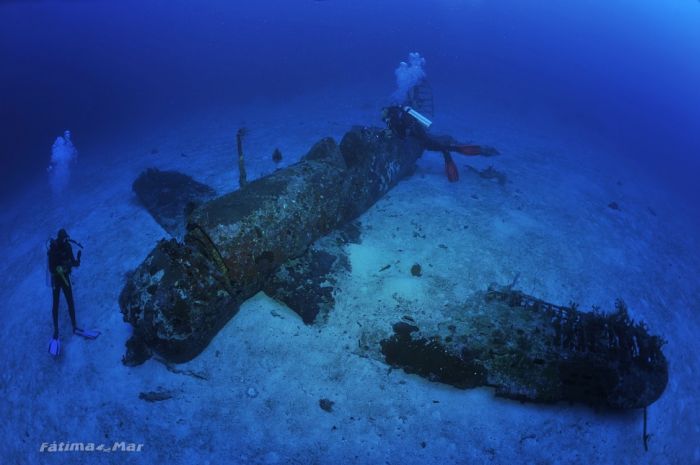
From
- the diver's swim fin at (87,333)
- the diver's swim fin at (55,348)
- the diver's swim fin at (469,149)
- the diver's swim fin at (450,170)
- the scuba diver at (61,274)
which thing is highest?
the diver's swim fin at (469,149)

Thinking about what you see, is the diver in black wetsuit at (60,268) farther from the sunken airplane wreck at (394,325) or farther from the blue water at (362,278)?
the sunken airplane wreck at (394,325)

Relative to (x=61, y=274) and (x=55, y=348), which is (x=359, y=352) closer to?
(x=55, y=348)

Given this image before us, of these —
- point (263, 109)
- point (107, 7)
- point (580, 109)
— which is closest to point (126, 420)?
point (263, 109)

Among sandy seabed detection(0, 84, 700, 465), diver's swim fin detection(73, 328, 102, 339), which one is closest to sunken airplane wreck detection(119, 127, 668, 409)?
sandy seabed detection(0, 84, 700, 465)

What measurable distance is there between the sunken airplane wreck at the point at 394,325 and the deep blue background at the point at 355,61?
23.7 metres

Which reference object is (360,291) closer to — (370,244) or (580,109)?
(370,244)

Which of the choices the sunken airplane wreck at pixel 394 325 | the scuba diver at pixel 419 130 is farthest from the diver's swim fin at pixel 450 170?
the sunken airplane wreck at pixel 394 325

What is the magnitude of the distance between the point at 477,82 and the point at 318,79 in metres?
20.7

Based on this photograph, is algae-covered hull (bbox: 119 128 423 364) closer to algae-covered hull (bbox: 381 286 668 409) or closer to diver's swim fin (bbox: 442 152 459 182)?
algae-covered hull (bbox: 381 286 668 409)

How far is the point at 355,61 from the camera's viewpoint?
2356 inches

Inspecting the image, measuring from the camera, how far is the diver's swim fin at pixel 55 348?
5.75 meters

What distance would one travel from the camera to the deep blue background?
112 feet

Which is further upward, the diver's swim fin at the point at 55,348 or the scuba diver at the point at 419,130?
the scuba diver at the point at 419,130

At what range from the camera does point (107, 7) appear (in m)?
134
